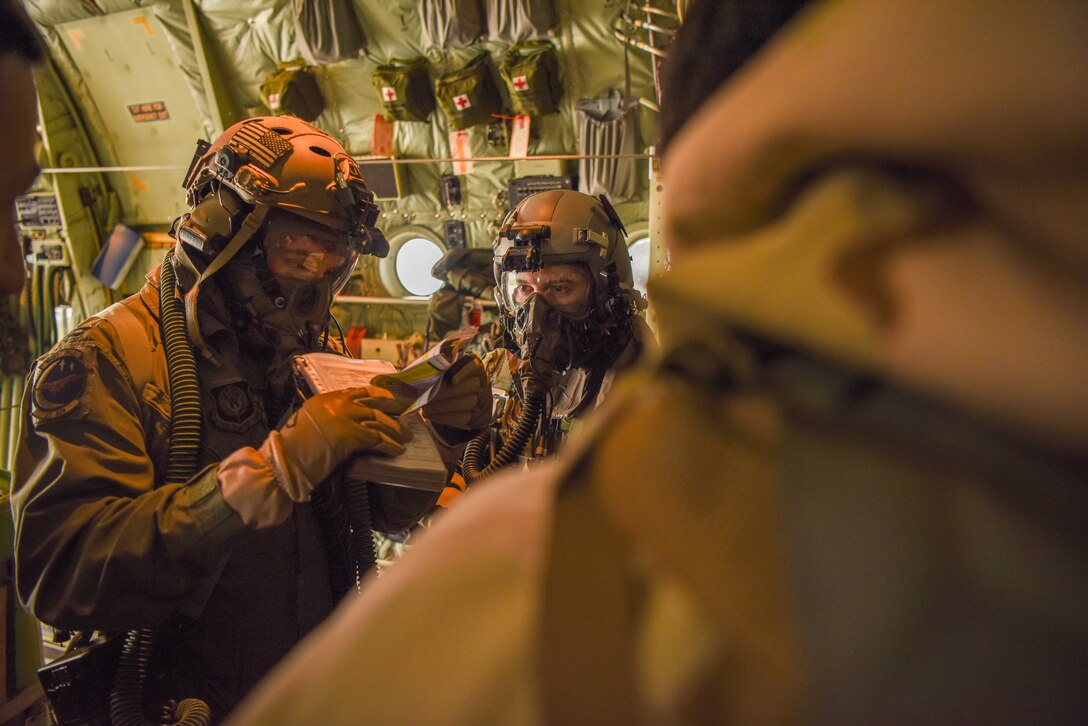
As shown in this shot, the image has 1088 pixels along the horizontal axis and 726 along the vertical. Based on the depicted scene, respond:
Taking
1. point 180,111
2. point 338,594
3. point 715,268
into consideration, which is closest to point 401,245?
point 180,111

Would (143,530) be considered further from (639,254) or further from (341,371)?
(639,254)

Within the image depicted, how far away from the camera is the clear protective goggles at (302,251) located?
6.61ft

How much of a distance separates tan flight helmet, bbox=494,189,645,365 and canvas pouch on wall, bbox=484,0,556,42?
1921mm

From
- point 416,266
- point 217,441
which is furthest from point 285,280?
point 416,266

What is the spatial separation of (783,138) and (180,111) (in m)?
6.45

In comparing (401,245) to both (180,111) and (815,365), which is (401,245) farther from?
(815,365)

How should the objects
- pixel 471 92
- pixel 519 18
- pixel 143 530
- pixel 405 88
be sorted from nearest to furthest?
pixel 143 530 → pixel 519 18 → pixel 471 92 → pixel 405 88

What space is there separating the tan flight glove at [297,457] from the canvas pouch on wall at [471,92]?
11.8 feet

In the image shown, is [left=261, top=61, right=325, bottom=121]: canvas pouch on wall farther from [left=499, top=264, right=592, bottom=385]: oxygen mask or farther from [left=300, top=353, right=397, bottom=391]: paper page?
[left=300, top=353, right=397, bottom=391]: paper page

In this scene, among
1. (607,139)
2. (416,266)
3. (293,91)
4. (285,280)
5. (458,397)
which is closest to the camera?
(458,397)

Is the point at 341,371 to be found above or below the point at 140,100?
below

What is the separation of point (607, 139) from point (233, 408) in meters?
3.45

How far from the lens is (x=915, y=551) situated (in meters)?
0.32

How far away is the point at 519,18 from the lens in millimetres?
4152
